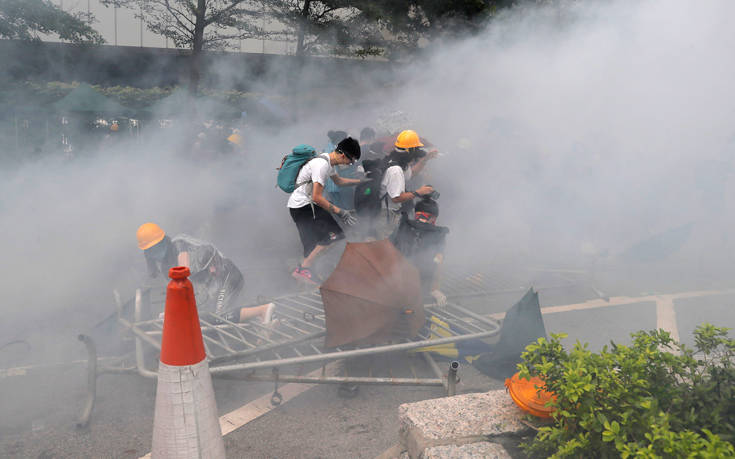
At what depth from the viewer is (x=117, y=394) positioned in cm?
291

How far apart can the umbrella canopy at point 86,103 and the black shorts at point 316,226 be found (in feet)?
21.9

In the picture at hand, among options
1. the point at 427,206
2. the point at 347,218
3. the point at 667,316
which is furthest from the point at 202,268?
the point at 667,316

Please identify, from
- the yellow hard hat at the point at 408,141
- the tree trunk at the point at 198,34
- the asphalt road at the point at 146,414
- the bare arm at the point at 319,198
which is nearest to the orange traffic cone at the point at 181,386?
the asphalt road at the point at 146,414

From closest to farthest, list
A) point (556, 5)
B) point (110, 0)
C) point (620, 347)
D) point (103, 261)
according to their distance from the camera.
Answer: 1. point (620, 347)
2. point (103, 261)
3. point (556, 5)
4. point (110, 0)

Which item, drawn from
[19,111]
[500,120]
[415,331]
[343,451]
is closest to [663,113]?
[500,120]

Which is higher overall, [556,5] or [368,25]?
[368,25]

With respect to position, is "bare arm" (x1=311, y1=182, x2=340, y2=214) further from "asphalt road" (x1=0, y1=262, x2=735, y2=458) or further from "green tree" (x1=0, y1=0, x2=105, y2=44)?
"green tree" (x1=0, y1=0, x2=105, y2=44)

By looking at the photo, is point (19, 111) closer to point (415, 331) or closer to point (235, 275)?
point (235, 275)

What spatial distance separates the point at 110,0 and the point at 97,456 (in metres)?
6.91

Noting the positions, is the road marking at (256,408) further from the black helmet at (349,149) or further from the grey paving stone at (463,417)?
the black helmet at (349,149)

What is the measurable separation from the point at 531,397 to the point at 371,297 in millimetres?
1075

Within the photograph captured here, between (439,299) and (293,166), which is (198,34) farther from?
(439,299)

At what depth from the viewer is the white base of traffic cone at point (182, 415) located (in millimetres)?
1801

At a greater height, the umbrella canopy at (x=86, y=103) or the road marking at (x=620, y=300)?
the umbrella canopy at (x=86, y=103)
